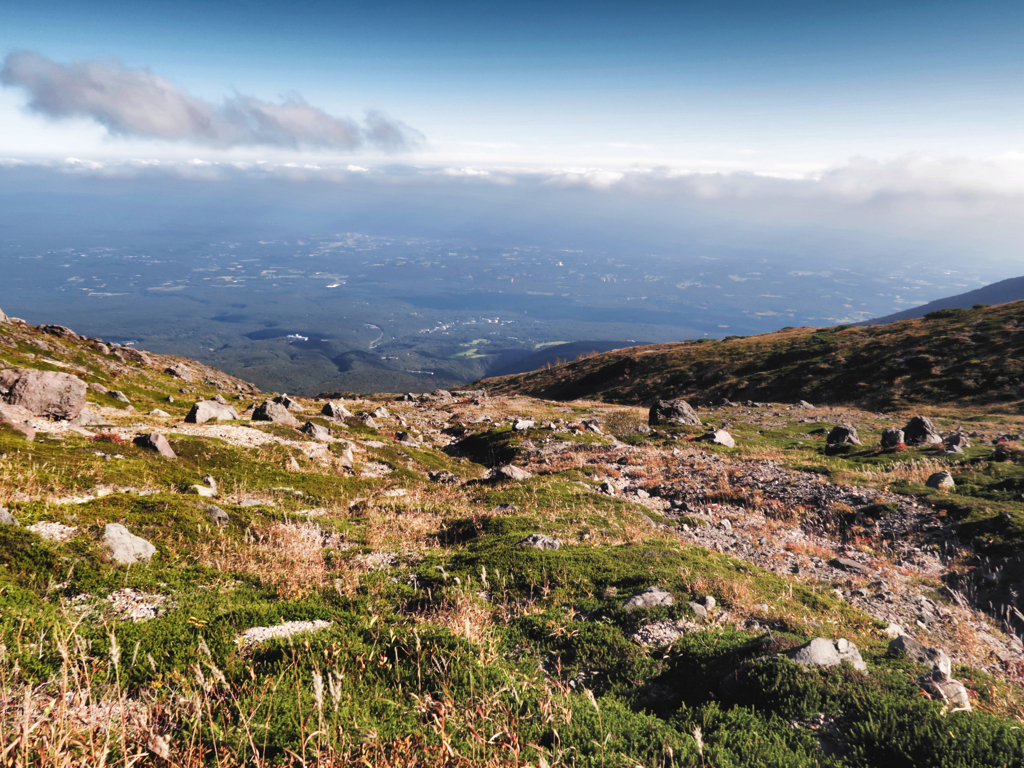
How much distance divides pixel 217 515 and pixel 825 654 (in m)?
13.0

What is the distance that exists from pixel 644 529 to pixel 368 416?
110 ft

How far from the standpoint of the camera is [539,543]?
498 inches

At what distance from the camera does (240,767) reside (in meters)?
3.82

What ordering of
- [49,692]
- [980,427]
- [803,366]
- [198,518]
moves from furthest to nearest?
[803,366] < [980,427] < [198,518] < [49,692]

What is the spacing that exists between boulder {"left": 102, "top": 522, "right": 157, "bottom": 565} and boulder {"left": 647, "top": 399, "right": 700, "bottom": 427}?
38010 millimetres

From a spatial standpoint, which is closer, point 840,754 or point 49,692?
point 49,692

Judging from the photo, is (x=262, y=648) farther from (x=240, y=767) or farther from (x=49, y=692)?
(x=240, y=767)

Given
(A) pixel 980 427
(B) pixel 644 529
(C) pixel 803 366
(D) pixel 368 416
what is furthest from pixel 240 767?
(C) pixel 803 366

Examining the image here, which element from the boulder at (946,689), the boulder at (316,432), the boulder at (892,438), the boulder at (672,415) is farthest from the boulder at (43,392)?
the boulder at (892,438)

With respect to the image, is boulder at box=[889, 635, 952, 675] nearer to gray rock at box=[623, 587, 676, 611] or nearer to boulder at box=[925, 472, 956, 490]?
gray rock at box=[623, 587, 676, 611]

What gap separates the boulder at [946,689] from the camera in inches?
226

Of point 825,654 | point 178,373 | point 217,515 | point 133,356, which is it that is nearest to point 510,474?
point 217,515

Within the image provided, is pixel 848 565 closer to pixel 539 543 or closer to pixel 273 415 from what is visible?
pixel 539 543

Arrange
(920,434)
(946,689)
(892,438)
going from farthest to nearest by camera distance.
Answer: (920,434), (892,438), (946,689)
